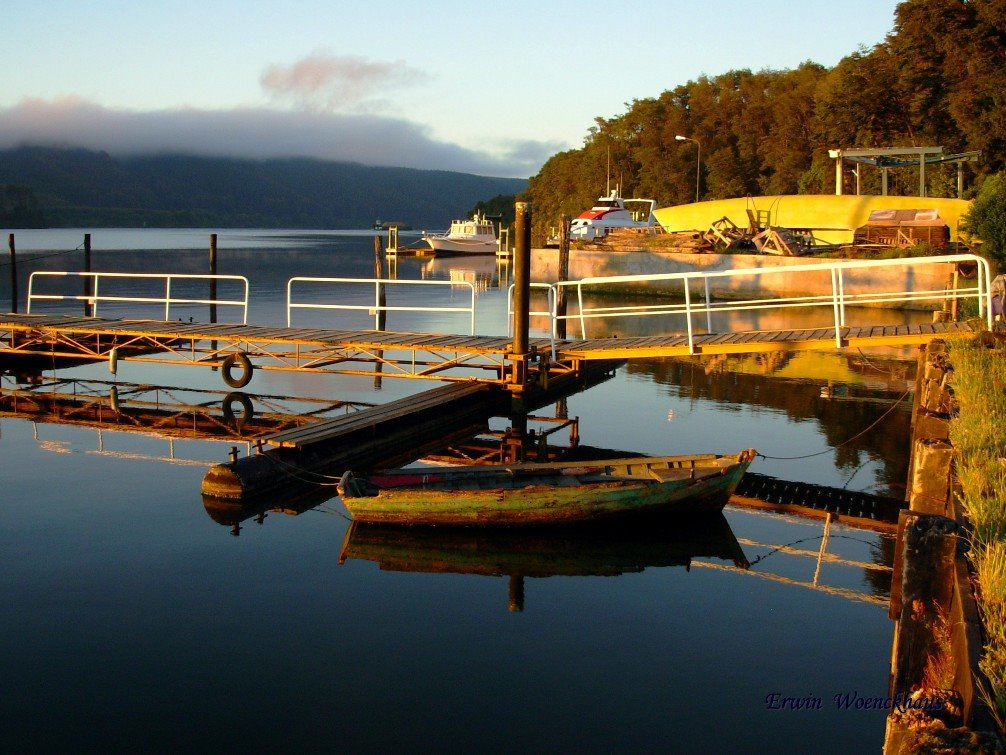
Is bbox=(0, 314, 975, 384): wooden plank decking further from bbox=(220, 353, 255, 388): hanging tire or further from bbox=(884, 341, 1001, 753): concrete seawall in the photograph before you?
bbox=(884, 341, 1001, 753): concrete seawall

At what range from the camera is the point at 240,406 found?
21500 millimetres

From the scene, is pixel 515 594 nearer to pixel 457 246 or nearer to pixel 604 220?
pixel 604 220

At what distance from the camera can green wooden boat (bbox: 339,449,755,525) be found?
12.5 meters

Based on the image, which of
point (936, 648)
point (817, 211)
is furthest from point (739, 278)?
point (936, 648)

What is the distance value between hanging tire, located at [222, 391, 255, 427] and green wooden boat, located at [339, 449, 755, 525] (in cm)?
751

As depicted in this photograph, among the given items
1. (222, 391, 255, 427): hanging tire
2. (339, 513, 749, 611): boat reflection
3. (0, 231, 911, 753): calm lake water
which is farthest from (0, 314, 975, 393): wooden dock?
(339, 513, 749, 611): boat reflection

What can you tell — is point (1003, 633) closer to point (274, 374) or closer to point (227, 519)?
point (227, 519)

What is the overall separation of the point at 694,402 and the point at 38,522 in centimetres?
1385

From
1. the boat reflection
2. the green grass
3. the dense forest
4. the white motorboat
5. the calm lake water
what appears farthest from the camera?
the white motorboat

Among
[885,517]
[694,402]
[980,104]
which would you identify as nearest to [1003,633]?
[885,517]

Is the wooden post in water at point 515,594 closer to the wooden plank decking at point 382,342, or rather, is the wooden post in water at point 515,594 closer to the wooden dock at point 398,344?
the wooden dock at point 398,344

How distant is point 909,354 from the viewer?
2975 centimetres

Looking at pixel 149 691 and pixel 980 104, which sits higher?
pixel 980 104

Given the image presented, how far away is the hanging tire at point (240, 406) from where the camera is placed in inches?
789
